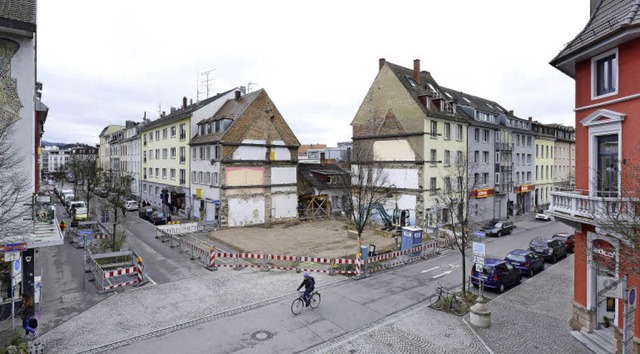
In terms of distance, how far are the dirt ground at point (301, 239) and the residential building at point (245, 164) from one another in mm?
2104

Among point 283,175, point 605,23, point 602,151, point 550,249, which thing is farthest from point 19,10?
point 550,249

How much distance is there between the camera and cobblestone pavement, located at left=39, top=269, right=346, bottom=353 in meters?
11.9

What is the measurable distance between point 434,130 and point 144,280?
1045 inches

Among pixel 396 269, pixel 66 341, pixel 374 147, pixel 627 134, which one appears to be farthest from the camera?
pixel 374 147

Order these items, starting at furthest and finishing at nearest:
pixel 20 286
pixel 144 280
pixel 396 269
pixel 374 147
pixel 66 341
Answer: pixel 374 147 < pixel 396 269 < pixel 144 280 < pixel 20 286 < pixel 66 341

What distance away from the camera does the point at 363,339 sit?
38.8 feet

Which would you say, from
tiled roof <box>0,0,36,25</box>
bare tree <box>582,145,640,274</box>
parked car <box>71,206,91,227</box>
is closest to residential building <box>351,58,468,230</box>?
bare tree <box>582,145,640,274</box>

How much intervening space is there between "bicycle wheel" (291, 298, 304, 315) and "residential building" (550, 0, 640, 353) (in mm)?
9529

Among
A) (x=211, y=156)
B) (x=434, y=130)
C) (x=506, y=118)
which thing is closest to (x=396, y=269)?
(x=434, y=130)

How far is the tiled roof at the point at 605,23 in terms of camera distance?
9.86 metres

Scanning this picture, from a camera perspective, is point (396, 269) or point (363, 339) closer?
point (363, 339)

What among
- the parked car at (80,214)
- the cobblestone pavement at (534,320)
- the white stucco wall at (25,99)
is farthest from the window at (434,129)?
the parked car at (80,214)

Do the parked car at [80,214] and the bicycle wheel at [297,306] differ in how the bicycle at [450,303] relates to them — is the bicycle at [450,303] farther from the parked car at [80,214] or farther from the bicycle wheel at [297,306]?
the parked car at [80,214]

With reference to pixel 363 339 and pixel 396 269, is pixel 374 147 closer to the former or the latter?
pixel 396 269
